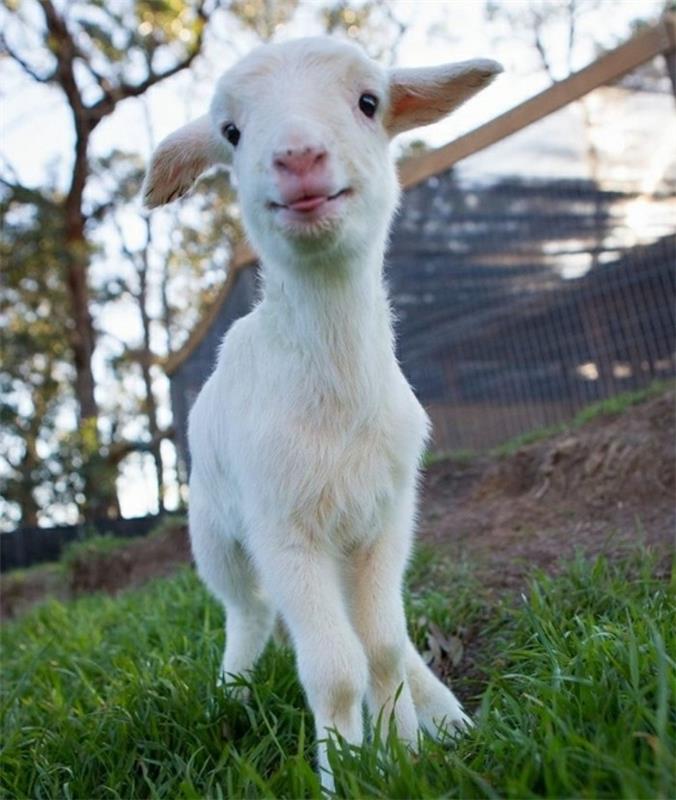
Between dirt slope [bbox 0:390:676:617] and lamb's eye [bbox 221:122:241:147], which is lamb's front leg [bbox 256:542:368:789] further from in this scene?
dirt slope [bbox 0:390:676:617]

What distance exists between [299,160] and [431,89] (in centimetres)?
75

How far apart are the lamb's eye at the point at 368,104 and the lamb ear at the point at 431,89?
137 mm

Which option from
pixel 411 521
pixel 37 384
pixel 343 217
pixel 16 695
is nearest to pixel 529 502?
pixel 411 521

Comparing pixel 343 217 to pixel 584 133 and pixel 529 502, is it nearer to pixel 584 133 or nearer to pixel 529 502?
pixel 529 502

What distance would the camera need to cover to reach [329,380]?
2521 mm

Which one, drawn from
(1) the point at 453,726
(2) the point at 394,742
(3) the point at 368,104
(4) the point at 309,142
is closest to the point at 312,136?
(4) the point at 309,142

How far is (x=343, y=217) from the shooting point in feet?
7.30

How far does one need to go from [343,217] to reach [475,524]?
3.04 meters

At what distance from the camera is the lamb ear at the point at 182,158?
2.85 metres

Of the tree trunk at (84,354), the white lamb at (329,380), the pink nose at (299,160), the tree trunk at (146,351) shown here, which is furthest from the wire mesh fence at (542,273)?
the tree trunk at (146,351)

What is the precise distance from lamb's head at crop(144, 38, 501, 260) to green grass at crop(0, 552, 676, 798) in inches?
46.3

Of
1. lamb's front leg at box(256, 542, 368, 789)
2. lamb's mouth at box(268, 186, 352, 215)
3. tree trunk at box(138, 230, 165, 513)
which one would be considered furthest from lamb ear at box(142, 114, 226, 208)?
tree trunk at box(138, 230, 165, 513)

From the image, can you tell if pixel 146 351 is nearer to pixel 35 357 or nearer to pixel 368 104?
pixel 35 357

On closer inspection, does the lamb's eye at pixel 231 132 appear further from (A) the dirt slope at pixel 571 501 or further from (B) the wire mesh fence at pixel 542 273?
(B) the wire mesh fence at pixel 542 273
